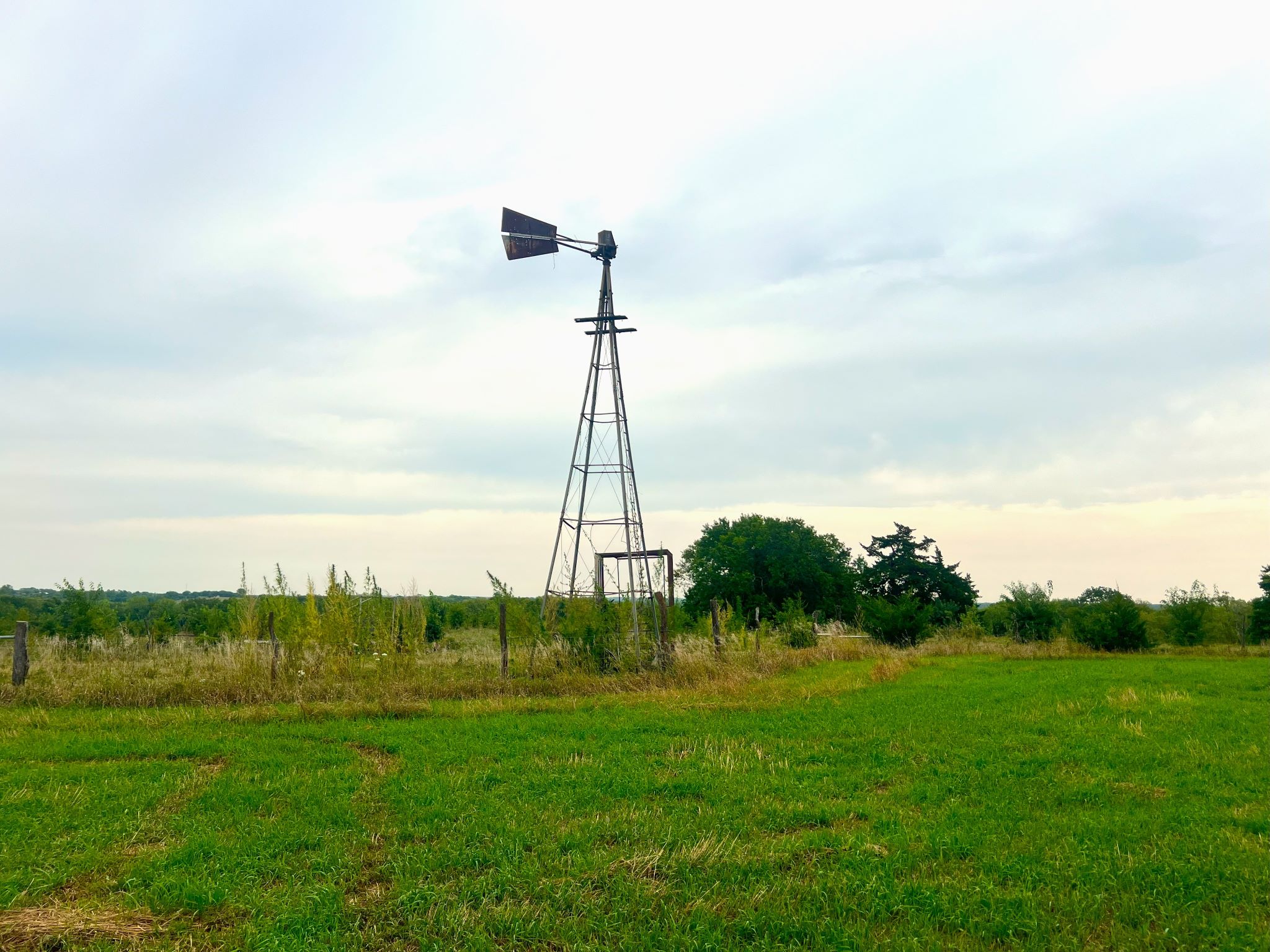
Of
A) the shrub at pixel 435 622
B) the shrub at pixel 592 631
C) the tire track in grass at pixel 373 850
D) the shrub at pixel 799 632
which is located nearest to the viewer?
the tire track in grass at pixel 373 850

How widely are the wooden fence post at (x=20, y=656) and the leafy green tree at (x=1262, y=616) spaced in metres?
37.7

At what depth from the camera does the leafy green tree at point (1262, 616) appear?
29.6 meters

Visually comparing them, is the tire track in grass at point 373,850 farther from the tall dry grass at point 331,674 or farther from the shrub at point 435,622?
the shrub at point 435,622

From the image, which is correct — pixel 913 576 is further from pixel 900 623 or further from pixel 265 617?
pixel 265 617

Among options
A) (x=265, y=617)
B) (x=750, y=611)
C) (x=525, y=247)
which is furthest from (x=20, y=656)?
(x=750, y=611)

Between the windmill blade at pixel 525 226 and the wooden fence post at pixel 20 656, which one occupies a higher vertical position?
the windmill blade at pixel 525 226

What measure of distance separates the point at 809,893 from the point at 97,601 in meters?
24.6

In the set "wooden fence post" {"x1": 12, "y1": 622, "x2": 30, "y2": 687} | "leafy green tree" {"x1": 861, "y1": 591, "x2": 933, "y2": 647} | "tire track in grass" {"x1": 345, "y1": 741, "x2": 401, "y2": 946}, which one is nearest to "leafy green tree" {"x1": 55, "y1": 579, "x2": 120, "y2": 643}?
"wooden fence post" {"x1": 12, "y1": 622, "x2": 30, "y2": 687}

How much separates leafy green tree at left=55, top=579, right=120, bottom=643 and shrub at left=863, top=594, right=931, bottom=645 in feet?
82.3

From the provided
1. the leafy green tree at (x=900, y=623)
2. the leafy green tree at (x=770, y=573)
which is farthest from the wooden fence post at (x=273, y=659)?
Result: the leafy green tree at (x=770, y=573)

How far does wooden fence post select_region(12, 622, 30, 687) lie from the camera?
47.9 feet

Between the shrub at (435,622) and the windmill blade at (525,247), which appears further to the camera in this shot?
the shrub at (435,622)

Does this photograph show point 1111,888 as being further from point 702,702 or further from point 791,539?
point 791,539

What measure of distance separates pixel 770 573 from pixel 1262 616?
24087 mm
